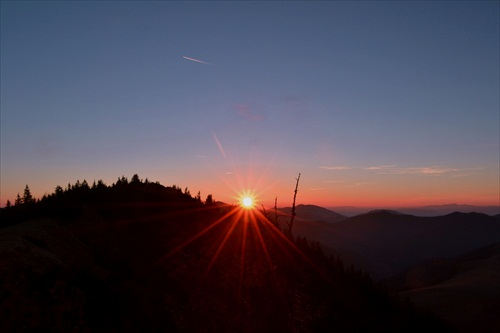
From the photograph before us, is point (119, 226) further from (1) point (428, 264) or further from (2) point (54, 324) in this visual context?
(1) point (428, 264)

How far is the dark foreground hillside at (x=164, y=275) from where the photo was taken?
1086cm

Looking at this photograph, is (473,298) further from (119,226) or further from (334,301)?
(119,226)

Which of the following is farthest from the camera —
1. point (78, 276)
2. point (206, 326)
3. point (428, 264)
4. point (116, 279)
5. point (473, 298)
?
point (428, 264)

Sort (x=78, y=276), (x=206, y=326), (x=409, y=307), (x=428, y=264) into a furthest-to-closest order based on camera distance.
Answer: (x=428, y=264), (x=409, y=307), (x=206, y=326), (x=78, y=276)

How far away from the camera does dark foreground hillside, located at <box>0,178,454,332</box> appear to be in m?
10.9

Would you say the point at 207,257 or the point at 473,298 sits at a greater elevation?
the point at 207,257

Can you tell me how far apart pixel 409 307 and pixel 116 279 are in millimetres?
19737

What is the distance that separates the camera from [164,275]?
1697 cm

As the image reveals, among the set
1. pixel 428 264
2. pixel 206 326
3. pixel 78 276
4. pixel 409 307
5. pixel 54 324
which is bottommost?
pixel 428 264

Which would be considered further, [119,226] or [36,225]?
[119,226]

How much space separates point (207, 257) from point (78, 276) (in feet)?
29.7

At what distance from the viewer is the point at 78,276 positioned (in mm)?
12008

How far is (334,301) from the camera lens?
20.5 metres

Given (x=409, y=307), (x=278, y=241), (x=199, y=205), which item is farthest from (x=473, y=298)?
(x=199, y=205)
